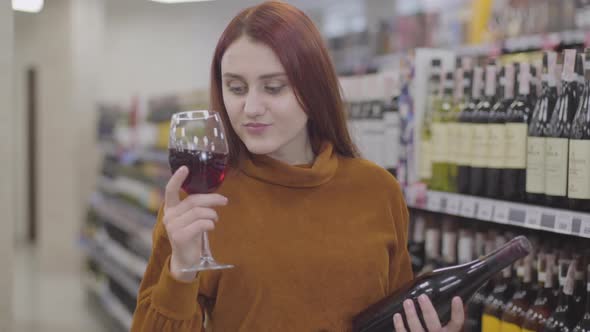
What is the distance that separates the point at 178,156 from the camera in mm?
1333

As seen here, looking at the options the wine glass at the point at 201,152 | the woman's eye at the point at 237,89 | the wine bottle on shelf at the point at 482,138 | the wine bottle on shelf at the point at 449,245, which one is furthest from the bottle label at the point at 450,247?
the wine glass at the point at 201,152

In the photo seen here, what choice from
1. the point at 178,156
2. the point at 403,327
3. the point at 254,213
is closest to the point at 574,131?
the point at 403,327

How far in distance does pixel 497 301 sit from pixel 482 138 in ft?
1.70

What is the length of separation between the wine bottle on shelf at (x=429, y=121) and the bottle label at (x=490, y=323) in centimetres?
55

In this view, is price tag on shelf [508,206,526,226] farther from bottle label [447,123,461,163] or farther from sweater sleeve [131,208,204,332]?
sweater sleeve [131,208,204,332]

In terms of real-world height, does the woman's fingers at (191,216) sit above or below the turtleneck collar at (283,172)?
below

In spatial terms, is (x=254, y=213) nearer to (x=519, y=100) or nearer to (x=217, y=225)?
(x=217, y=225)

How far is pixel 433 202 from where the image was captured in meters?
2.39

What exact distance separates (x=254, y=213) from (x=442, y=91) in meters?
1.14

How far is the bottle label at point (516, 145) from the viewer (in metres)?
2.08

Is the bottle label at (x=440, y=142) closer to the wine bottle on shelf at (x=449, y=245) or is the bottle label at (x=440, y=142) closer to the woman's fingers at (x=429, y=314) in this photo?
the wine bottle on shelf at (x=449, y=245)

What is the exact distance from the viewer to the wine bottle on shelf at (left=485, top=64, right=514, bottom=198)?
2.15 meters

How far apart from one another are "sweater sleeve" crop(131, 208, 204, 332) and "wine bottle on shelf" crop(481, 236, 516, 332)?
1.01m

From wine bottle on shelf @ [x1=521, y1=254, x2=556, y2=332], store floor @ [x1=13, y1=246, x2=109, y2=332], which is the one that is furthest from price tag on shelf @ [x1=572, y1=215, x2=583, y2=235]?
store floor @ [x1=13, y1=246, x2=109, y2=332]
